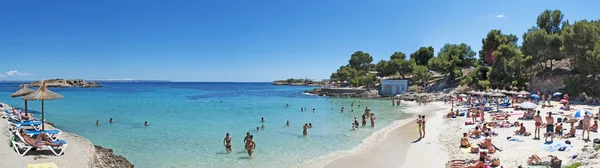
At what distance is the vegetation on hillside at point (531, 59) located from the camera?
3484cm

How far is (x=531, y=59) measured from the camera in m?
45.4

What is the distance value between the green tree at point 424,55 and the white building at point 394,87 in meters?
21.9

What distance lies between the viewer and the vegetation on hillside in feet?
114

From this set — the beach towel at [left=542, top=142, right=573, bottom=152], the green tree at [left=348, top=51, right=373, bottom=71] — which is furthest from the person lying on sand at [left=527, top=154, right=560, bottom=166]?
the green tree at [left=348, top=51, right=373, bottom=71]

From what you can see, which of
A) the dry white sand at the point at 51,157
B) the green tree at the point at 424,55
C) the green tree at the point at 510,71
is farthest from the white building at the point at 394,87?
the dry white sand at the point at 51,157

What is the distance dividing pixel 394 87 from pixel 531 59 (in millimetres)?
20794

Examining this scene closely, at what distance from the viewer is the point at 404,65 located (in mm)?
73750

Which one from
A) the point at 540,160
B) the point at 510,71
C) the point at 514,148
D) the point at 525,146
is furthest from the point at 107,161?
the point at 510,71

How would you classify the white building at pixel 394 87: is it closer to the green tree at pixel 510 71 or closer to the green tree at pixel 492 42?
the green tree at pixel 492 42

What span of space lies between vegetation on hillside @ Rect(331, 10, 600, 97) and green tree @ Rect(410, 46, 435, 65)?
5942mm

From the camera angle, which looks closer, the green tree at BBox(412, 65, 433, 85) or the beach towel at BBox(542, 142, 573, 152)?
the beach towel at BBox(542, 142, 573, 152)

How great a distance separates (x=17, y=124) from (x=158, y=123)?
980cm

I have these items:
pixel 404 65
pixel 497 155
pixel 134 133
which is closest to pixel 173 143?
pixel 134 133

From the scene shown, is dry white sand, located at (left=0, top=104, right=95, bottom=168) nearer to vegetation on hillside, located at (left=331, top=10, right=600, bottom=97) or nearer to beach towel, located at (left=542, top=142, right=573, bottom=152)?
beach towel, located at (left=542, top=142, right=573, bottom=152)
